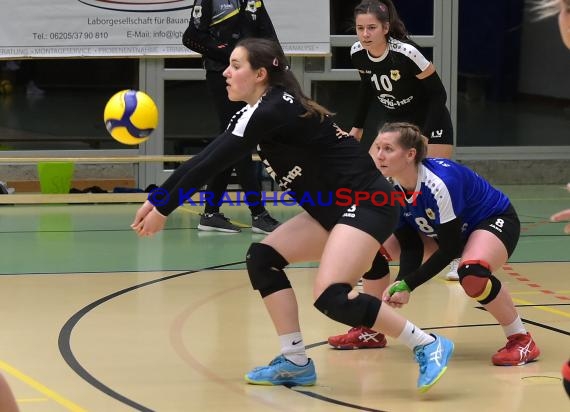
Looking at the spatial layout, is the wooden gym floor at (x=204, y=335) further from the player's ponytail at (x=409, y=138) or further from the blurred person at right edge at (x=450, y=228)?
the player's ponytail at (x=409, y=138)

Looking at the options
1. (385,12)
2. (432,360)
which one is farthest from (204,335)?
(385,12)

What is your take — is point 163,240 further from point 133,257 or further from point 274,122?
point 274,122

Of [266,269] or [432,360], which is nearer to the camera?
[432,360]

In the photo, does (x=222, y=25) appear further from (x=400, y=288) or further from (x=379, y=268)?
(x=400, y=288)

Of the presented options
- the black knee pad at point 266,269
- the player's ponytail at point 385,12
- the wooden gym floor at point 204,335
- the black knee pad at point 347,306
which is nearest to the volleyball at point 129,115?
the wooden gym floor at point 204,335

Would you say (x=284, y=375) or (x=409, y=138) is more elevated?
(x=409, y=138)

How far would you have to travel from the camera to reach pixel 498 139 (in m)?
11.7

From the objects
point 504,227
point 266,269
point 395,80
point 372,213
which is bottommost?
point 266,269

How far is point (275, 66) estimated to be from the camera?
4289 millimetres

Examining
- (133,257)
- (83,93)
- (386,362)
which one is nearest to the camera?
(386,362)

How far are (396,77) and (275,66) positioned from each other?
216 centimetres

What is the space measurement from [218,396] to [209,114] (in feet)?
24.8

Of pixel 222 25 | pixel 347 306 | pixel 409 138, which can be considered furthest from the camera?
pixel 222 25

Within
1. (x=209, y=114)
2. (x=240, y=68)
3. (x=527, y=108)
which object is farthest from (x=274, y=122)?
Answer: (x=527, y=108)
